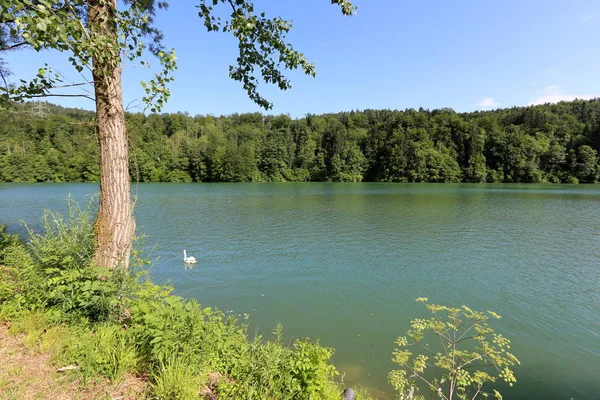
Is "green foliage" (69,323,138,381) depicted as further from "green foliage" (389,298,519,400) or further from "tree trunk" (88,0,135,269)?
"green foliage" (389,298,519,400)

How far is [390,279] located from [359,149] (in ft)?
284

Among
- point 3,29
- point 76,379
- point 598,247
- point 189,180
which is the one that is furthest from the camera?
point 189,180

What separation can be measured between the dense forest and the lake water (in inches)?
2357

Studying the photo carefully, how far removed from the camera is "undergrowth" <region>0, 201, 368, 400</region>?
294 cm

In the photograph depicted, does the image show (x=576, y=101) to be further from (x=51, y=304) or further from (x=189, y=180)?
(x=51, y=304)

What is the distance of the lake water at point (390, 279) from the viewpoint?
21.6ft

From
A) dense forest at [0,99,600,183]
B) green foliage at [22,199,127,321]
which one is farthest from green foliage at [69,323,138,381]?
dense forest at [0,99,600,183]

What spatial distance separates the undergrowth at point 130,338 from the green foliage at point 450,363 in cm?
216

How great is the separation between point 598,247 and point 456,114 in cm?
9404

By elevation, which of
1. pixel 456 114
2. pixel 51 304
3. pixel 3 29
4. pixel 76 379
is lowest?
pixel 76 379

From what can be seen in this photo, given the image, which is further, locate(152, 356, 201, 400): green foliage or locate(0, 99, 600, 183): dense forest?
locate(0, 99, 600, 183): dense forest

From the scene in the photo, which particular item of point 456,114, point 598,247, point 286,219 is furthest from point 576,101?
point 286,219

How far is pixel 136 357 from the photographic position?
3.09m

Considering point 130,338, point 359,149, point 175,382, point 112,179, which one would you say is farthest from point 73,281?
point 359,149
